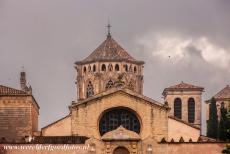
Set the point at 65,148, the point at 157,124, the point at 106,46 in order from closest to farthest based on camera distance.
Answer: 1. the point at 65,148
2. the point at 157,124
3. the point at 106,46

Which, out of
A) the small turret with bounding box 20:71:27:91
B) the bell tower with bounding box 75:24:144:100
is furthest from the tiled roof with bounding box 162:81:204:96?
the small turret with bounding box 20:71:27:91

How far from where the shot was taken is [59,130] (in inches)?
4469

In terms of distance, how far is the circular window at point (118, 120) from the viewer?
11238 cm

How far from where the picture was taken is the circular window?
369ft

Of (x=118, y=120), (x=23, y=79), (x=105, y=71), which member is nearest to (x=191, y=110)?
(x=105, y=71)

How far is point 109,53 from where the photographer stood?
439 feet

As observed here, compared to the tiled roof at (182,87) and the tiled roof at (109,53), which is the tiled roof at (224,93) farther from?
the tiled roof at (109,53)

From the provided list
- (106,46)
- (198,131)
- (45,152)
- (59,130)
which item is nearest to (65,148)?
(45,152)

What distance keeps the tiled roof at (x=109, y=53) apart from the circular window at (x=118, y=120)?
19.7 m

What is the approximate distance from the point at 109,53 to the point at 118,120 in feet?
73.4

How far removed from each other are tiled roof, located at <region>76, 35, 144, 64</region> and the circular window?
19.7 m

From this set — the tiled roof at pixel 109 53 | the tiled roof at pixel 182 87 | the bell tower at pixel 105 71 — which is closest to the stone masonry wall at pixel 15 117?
the bell tower at pixel 105 71

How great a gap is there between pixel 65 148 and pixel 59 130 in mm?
9024

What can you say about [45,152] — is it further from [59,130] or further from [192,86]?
[192,86]
